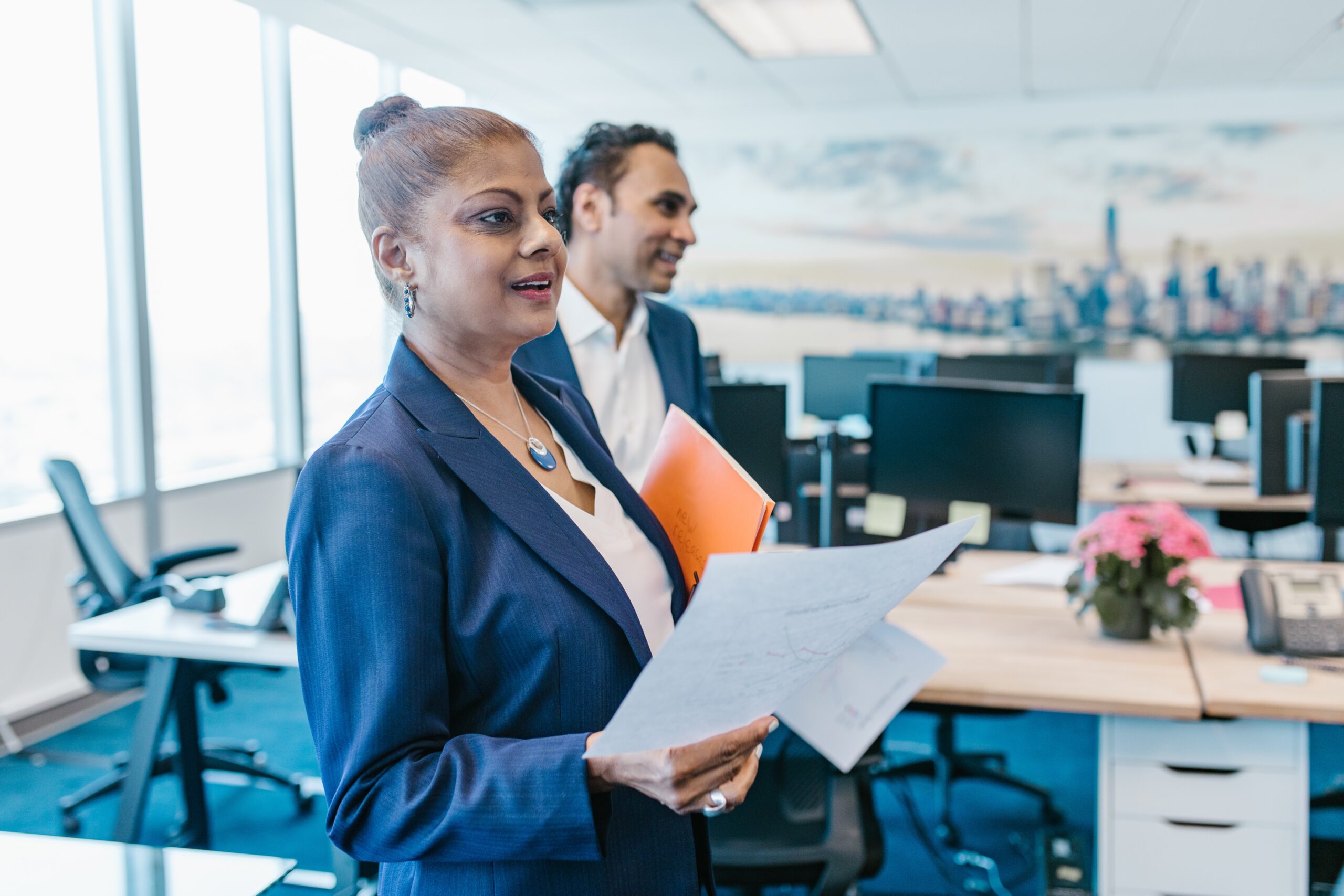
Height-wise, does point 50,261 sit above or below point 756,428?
above

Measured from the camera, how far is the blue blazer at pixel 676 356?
1895 millimetres

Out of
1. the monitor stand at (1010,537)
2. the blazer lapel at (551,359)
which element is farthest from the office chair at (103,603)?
the monitor stand at (1010,537)

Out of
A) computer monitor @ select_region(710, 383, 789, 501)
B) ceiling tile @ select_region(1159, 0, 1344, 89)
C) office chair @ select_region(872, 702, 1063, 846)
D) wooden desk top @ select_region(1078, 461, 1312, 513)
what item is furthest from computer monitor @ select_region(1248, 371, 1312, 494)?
ceiling tile @ select_region(1159, 0, 1344, 89)

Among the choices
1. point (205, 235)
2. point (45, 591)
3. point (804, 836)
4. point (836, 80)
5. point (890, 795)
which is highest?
point (836, 80)

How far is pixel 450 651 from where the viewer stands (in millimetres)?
900

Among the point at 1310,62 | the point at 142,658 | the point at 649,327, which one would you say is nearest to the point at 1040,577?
the point at 649,327

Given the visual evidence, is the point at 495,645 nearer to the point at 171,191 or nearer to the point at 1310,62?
the point at 171,191

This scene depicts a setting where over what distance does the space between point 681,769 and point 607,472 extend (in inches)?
16.0

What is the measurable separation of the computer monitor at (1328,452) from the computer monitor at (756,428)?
4.66ft

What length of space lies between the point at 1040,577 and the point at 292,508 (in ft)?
7.31

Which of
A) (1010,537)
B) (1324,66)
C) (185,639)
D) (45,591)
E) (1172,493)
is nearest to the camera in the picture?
(185,639)

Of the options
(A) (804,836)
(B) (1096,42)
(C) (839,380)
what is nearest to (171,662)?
(A) (804,836)

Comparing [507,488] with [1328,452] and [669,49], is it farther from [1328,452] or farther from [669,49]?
[669,49]

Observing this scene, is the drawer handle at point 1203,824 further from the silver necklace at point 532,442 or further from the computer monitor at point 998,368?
the computer monitor at point 998,368
